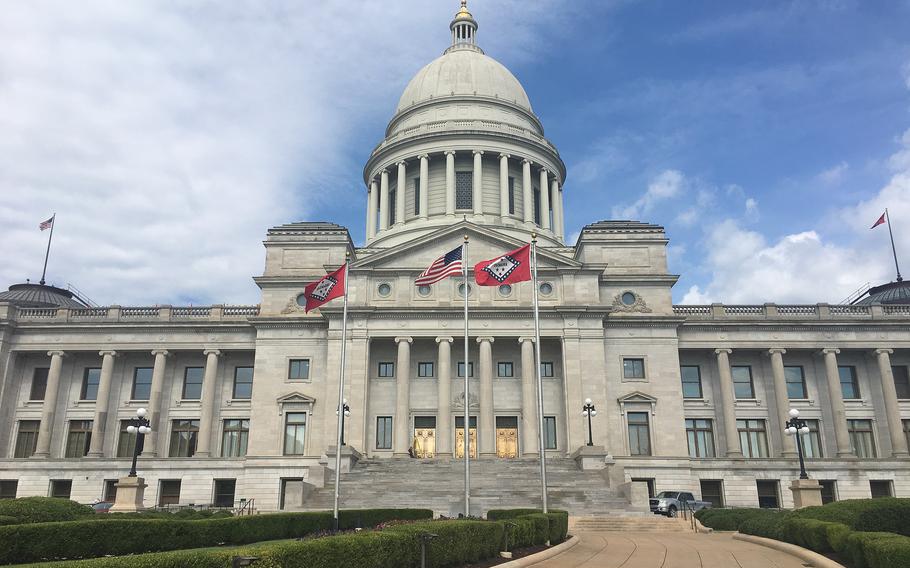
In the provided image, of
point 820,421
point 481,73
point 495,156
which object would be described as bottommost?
point 820,421

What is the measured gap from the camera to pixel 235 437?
51.8m

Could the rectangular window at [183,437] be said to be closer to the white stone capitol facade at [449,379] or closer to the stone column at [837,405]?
the white stone capitol facade at [449,379]

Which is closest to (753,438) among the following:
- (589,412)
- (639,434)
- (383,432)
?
(639,434)

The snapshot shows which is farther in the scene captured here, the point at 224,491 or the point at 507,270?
the point at 224,491

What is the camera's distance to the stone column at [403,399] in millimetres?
46094

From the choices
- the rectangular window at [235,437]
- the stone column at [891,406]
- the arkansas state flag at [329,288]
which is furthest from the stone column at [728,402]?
the rectangular window at [235,437]

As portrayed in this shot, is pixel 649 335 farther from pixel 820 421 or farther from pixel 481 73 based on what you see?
pixel 481 73

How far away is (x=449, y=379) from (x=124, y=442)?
957 inches

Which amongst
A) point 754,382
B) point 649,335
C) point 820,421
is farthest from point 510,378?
point 820,421

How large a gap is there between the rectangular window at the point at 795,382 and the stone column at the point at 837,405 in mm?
1651

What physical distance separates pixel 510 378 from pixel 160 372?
24725 mm

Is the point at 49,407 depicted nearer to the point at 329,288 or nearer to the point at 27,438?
the point at 27,438

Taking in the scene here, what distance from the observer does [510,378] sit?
163 feet

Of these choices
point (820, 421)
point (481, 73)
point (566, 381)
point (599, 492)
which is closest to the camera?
point (599, 492)
